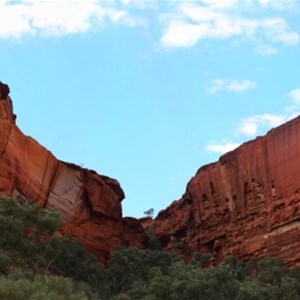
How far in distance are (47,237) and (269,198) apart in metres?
18.7

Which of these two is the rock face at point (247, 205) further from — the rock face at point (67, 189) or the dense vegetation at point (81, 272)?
the dense vegetation at point (81, 272)

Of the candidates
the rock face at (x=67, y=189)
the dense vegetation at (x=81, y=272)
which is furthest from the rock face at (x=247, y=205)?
the dense vegetation at (x=81, y=272)

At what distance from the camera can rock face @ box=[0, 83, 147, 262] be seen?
4356cm

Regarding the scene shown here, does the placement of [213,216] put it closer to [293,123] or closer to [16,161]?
[293,123]

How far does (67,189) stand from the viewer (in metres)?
49.0

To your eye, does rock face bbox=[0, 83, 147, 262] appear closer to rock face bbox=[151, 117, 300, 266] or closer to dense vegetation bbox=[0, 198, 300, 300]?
rock face bbox=[151, 117, 300, 266]

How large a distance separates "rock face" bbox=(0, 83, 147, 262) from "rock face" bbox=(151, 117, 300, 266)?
162 inches

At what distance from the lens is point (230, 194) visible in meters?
50.4

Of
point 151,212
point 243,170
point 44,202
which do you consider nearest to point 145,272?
point 44,202

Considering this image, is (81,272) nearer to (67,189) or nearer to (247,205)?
(67,189)

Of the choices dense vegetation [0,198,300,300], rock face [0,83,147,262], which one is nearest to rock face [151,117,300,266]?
rock face [0,83,147,262]

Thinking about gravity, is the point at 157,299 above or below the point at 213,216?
below

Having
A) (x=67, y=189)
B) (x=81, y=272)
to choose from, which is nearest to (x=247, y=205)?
(x=67, y=189)

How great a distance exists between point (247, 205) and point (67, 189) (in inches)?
452
